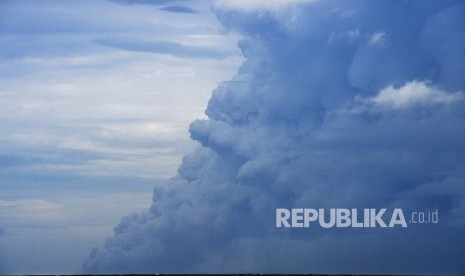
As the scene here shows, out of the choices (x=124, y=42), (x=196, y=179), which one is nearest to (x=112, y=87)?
(x=124, y=42)

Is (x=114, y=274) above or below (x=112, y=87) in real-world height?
below

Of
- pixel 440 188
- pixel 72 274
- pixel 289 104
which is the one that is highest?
pixel 289 104

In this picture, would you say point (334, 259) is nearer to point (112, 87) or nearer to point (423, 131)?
point (423, 131)

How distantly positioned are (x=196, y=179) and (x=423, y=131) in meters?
1.46

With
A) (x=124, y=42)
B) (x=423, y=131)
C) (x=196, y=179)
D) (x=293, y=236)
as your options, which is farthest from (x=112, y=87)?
(x=423, y=131)

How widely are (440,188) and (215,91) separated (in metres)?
1.54

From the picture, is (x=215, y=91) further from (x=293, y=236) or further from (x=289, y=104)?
(x=293, y=236)

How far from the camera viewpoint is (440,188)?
772 centimetres

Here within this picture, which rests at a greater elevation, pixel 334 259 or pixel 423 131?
pixel 423 131

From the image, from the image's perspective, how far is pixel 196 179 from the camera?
25.5 feet

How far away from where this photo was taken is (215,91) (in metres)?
7.79

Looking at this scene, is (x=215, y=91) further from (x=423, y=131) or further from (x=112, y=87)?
(x=423, y=131)

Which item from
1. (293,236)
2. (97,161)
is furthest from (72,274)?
(293,236)

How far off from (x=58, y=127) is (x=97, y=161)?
13.0 inches
